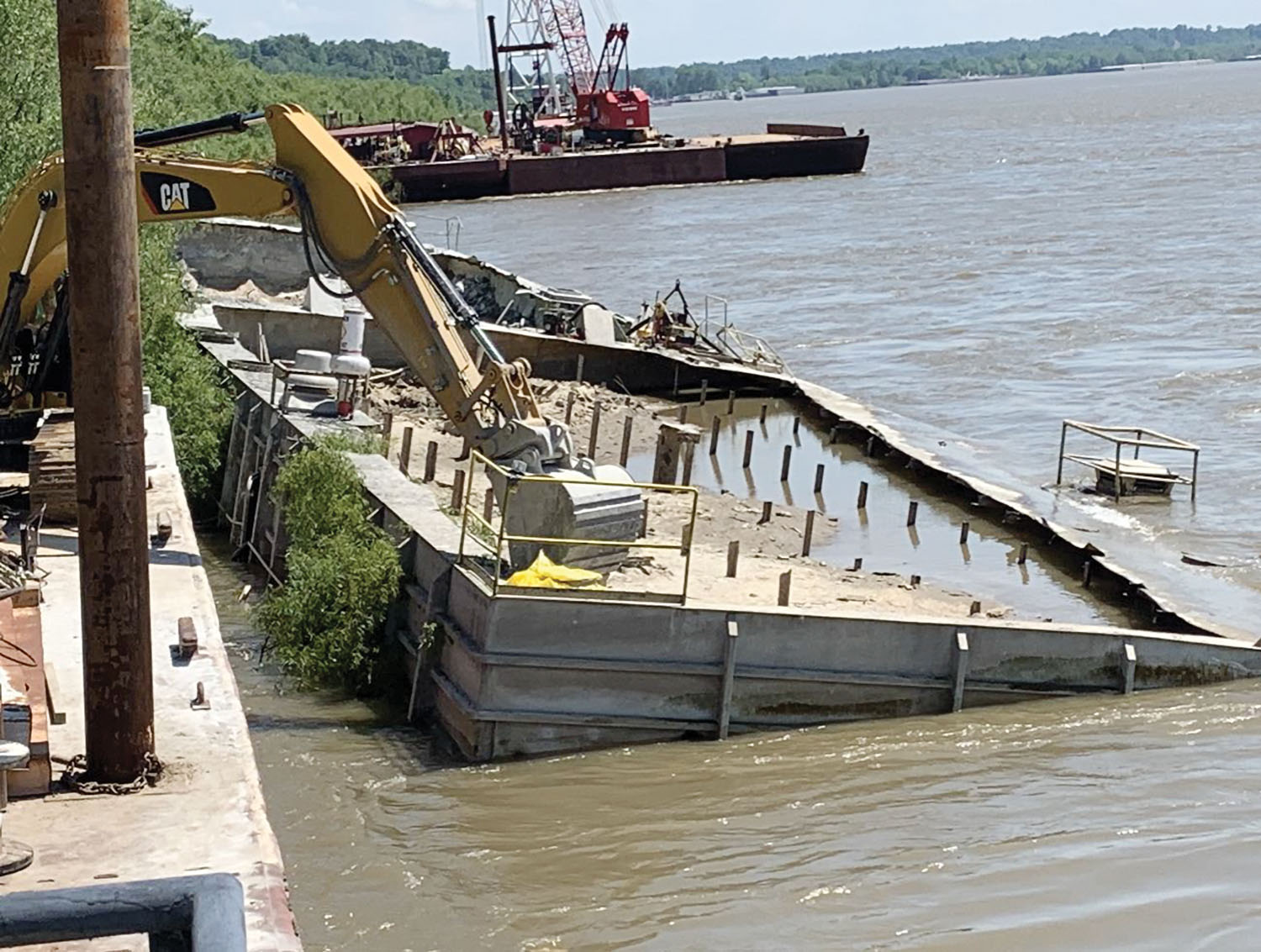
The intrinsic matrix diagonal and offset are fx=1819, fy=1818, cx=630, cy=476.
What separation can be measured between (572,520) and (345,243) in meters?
3.61

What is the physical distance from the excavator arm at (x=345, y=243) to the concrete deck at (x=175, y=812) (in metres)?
5.12

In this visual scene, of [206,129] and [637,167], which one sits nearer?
[206,129]

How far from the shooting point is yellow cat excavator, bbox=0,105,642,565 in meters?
17.0

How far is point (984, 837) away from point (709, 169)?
84.4 metres

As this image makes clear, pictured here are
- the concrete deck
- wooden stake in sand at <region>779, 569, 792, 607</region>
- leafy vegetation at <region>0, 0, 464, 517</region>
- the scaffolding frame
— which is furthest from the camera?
the scaffolding frame

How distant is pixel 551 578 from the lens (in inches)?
591

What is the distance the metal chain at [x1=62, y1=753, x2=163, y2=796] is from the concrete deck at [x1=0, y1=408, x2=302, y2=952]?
0.05 meters

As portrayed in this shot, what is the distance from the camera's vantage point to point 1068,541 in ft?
73.5

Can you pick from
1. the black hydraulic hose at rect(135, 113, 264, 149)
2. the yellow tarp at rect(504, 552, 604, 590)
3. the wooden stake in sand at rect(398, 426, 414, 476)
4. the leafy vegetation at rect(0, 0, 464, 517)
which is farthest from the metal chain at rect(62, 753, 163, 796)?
the wooden stake in sand at rect(398, 426, 414, 476)

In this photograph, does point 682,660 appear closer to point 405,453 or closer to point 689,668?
point 689,668

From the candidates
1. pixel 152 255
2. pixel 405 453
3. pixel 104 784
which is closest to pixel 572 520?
pixel 104 784

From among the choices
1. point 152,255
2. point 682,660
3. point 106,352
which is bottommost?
point 682,660

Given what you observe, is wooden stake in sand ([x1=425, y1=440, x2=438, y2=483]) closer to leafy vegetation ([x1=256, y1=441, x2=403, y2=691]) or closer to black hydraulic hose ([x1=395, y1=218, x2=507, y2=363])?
leafy vegetation ([x1=256, y1=441, x2=403, y2=691])

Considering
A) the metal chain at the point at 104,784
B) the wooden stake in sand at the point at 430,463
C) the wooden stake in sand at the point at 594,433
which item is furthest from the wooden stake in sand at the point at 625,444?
the metal chain at the point at 104,784
